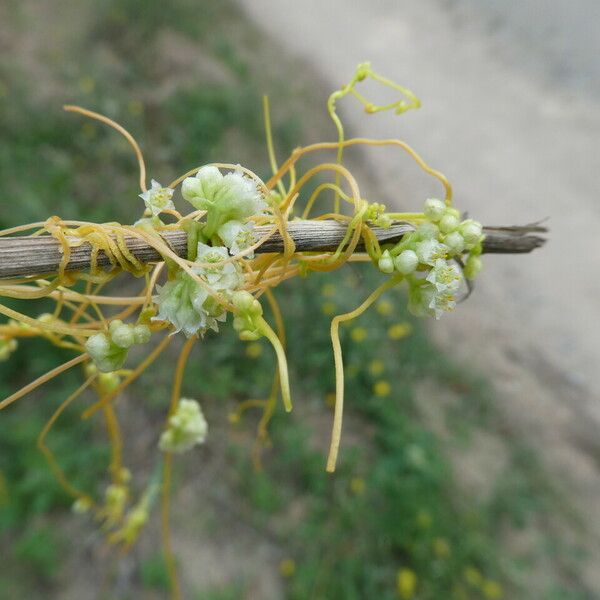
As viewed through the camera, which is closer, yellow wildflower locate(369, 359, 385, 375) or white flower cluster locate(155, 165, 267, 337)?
white flower cluster locate(155, 165, 267, 337)

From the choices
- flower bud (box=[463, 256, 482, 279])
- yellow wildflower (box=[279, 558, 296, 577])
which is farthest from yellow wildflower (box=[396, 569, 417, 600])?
flower bud (box=[463, 256, 482, 279])

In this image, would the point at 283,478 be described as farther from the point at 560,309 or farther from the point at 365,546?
Answer: the point at 560,309

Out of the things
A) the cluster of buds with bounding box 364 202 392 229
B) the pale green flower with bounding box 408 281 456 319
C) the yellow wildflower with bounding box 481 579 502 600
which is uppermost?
the cluster of buds with bounding box 364 202 392 229

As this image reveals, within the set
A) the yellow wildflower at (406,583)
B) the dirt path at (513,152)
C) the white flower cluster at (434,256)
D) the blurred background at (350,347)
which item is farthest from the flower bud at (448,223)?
the dirt path at (513,152)

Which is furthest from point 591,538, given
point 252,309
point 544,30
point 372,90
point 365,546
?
point 544,30

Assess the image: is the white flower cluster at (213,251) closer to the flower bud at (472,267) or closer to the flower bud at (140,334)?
the flower bud at (140,334)

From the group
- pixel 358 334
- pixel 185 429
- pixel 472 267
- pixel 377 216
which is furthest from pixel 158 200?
pixel 358 334

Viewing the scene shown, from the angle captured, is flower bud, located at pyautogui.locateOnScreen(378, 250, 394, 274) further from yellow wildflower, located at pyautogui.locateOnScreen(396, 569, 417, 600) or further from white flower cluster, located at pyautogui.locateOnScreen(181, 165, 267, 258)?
yellow wildflower, located at pyautogui.locateOnScreen(396, 569, 417, 600)
